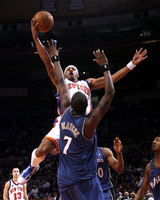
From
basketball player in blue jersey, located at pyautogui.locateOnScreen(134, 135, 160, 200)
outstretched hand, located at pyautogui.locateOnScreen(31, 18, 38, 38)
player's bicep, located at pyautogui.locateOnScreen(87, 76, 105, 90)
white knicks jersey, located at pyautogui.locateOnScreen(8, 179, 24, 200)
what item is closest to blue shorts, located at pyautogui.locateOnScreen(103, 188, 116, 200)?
basketball player in blue jersey, located at pyautogui.locateOnScreen(134, 135, 160, 200)

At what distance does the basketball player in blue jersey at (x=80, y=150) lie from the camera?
2.88 m

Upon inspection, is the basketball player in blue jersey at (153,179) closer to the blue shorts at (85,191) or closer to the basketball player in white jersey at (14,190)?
the blue shorts at (85,191)

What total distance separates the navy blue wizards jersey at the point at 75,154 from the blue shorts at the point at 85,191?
0.16ft

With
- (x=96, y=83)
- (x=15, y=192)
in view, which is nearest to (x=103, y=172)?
(x=96, y=83)

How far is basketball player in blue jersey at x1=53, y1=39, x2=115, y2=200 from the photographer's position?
113 inches

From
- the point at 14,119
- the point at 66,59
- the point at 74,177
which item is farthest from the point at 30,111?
the point at 74,177

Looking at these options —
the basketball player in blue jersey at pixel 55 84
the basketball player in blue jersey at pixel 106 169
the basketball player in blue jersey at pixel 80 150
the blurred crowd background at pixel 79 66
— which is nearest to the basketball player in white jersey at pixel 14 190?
the basketball player in blue jersey at pixel 55 84

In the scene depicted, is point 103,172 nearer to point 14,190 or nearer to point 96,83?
point 96,83

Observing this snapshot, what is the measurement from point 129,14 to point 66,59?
17.2 feet

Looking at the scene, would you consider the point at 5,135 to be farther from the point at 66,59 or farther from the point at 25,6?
the point at 25,6

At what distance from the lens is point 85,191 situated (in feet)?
9.57

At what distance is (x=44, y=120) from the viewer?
67.4 ft

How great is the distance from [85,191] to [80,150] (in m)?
0.40

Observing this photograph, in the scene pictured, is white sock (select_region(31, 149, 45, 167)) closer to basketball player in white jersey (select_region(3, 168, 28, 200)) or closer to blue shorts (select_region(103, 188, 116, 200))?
blue shorts (select_region(103, 188, 116, 200))
